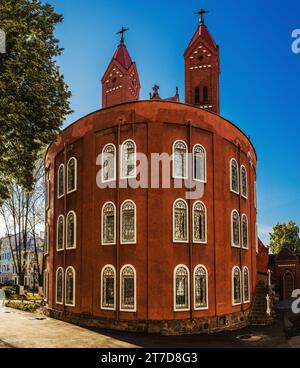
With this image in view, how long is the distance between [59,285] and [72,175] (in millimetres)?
6438

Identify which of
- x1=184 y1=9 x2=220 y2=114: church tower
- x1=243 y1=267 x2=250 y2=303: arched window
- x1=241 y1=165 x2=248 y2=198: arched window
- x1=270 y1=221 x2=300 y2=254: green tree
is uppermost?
x1=184 y1=9 x2=220 y2=114: church tower

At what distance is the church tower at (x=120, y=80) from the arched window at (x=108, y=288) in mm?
20449

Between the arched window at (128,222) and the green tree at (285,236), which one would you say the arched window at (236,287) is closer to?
the arched window at (128,222)

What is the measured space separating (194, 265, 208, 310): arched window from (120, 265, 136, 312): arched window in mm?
3044

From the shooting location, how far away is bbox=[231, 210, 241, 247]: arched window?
71.9 ft

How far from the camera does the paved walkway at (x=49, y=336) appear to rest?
14.8 meters

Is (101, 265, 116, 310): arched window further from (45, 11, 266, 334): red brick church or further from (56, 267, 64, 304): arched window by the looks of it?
(56, 267, 64, 304): arched window

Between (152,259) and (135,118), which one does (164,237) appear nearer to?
(152,259)

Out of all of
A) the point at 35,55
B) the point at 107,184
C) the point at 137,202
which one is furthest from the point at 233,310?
the point at 35,55

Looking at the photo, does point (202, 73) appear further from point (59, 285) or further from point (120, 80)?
point (59, 285)

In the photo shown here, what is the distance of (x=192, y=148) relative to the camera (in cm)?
2005

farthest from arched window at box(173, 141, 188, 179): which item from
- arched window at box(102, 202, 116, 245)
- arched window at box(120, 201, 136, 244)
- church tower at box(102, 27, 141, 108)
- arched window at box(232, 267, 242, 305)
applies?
church tower at box(102, 27, 141, 108)

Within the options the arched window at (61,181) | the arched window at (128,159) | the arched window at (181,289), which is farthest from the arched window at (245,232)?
the arched window at (61,181)
